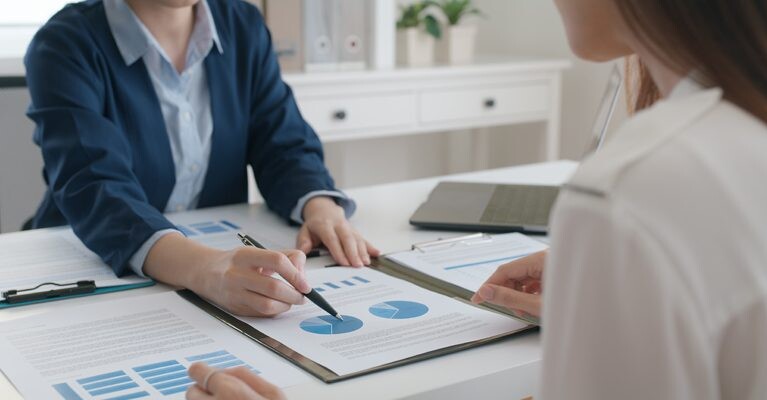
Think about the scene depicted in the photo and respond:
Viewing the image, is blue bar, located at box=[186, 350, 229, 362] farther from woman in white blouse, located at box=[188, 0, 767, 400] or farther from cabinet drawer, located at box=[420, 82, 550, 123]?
cabinet drawer, located at box=[420, 82, 550, 123]

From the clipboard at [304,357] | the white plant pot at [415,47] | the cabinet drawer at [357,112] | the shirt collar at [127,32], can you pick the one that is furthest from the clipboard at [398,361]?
the white plant pot at [415,47]

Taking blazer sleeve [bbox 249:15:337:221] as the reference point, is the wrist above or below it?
below

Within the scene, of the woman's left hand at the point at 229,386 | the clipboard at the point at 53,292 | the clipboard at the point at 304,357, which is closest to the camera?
the woman's left hand at the point at 229,386

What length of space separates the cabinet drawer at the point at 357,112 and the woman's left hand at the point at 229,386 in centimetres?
214

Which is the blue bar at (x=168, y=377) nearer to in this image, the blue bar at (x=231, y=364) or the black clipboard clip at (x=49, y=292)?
the blue bar at (x=231, y=364)

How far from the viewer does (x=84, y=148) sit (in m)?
1.43

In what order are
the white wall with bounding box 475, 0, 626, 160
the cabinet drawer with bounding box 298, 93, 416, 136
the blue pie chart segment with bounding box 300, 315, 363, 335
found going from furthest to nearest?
the white wall with bounding box 475, 0, 626, 160
the cabinet drawer with bounding box 298, 93, 416, 136
the blue pie chart segment with bounding box 300, 315, 363, 335

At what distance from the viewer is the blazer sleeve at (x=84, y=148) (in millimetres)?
1336

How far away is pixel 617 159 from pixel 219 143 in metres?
1.21

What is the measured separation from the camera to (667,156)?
0.54 meters

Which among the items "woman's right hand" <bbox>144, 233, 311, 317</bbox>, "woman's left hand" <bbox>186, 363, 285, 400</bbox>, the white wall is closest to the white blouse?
"woman's left hand" <bbox>186, 363, 285, 400</bbox>

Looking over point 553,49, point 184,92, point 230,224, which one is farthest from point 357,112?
point 230,224

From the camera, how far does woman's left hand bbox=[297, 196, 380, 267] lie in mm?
1302

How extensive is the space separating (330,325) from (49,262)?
1.62 feet
